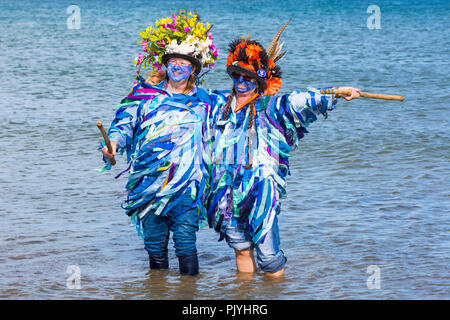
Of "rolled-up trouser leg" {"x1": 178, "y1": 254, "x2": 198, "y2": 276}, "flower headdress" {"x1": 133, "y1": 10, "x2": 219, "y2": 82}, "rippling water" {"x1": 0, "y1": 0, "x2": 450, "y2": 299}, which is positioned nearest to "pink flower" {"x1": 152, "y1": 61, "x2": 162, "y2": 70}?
"flower headdress" {"x1": 133, "y1": 10, "x2": 219, "y2": 82}

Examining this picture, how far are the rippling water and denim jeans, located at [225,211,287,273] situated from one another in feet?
0.61

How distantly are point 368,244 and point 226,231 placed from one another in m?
1.61

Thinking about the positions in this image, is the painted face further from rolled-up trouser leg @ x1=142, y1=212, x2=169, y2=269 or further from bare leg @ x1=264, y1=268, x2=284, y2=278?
bare leg @ x1=264, y1=268, x2=284, y2=278

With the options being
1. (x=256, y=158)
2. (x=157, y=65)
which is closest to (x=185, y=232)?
(x=256, y=158)

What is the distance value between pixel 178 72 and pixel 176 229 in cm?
100

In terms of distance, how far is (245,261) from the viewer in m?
5.95

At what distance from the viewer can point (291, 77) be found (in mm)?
18312

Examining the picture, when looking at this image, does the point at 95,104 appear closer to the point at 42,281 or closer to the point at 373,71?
the point at 373,71

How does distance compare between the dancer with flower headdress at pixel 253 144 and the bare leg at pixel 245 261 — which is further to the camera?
the bare leg at pixel 245 261

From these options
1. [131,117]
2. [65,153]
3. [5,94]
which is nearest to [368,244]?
[131,117]

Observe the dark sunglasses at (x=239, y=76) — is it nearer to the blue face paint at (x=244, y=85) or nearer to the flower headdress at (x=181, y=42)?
the blue face paint at (x=244, y=85)

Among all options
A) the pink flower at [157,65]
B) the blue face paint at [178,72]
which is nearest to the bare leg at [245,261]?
the blue face paint at [178,72]

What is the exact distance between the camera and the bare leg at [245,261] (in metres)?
5.88

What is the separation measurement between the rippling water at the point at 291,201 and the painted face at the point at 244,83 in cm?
130
